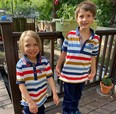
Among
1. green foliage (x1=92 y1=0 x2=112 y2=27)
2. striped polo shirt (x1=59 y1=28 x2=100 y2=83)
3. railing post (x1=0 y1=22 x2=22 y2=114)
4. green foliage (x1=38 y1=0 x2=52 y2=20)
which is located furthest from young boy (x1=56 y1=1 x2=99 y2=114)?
green foliage (x1=38 y1=0 x2=52 y2=20)

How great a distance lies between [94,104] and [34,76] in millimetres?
1284

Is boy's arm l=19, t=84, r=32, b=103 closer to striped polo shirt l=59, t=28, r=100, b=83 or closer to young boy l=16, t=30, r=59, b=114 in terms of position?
young boy l=16, t=30, r=59, b=114

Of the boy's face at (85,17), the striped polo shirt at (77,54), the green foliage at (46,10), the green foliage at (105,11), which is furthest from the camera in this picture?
the green foliage at (46,10)

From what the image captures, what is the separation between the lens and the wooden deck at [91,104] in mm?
2071

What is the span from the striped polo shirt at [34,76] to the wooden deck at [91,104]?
2.44ft

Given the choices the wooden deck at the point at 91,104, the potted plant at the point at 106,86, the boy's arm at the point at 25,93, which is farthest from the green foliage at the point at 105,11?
the boy's arm at the point at 25,93

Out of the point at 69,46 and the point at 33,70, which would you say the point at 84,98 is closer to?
the point at 69,46

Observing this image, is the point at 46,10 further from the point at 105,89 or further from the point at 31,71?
the point at 31,71

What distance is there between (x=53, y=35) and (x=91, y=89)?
4.25ft

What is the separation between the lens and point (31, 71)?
1312mm

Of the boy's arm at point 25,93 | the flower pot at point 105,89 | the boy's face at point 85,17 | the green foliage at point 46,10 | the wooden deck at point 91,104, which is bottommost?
the wooden deck at point 91,104

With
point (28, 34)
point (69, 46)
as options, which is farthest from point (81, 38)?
point (28, 34)

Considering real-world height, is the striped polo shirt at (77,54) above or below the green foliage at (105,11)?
below

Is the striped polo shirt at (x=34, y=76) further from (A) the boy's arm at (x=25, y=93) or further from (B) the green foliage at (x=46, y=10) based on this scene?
(B) the green foliage at (x=46, y=10)
